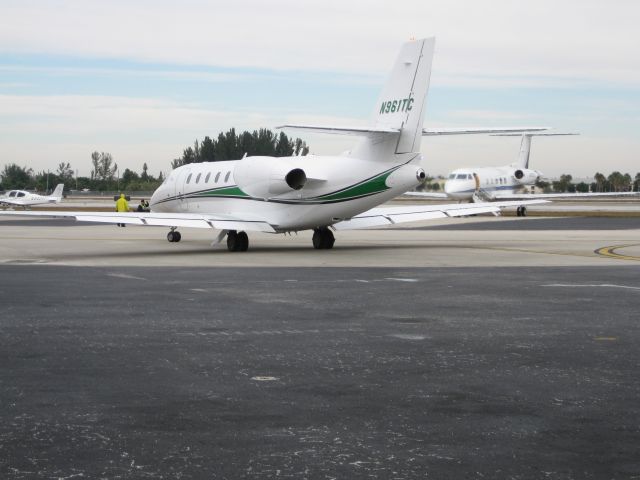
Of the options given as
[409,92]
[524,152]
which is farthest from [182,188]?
[524,152]

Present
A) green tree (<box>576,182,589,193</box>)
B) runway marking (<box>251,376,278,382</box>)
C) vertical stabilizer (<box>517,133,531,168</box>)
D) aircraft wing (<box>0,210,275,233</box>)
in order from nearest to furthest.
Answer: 1. runway marking (<box>251,376,278,382</box>)
2. aircraft wing (<box>0,210,275,233</box>)
3. vertical stabilizer (<box>517,133,531,168</box>)
4. green tree (<box>576,182,589,193</box>)

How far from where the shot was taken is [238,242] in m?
28.6

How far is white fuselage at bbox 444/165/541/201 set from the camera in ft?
220

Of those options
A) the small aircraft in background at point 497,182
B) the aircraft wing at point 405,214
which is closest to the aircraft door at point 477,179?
the small aircraft in background at point 497,182

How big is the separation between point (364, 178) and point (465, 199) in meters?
44.2

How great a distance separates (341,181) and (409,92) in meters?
3.00

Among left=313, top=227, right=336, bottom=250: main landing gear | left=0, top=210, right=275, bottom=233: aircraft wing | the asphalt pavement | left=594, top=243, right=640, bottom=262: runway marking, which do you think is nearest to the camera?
the asphalt pavement

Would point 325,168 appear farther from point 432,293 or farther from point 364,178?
point 432,293

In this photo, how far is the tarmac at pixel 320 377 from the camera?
239 inches

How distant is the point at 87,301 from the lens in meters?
14.8

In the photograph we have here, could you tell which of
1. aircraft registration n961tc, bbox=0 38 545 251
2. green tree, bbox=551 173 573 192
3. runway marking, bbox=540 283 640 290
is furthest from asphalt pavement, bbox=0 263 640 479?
green tree, bbox=551 173 573 192

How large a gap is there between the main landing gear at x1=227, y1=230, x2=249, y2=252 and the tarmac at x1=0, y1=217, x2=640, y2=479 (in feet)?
30.5

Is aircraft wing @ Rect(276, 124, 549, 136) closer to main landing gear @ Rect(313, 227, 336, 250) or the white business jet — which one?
main landing gear @ Rect(313, 227, 336, 250)

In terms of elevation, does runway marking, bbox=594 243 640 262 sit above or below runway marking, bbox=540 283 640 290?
above
